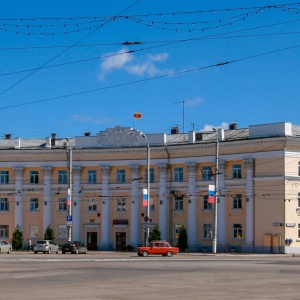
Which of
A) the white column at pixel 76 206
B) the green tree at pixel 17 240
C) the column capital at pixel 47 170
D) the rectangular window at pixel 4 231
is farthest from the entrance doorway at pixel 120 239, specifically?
the rectangular window at pixel 4 231

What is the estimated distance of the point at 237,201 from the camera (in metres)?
73.8

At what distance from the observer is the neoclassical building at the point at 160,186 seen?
70312 mm

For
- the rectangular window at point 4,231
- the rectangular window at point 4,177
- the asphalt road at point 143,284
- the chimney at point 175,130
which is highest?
the chimney at point 175,130

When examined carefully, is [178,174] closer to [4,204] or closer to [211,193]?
[211,193]

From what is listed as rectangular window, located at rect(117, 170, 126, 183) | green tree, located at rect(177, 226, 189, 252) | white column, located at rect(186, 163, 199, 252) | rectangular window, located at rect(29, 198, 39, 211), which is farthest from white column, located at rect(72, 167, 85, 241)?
white column, located at rect(186, 163, 199, 252)

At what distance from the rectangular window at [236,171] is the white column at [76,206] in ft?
55.2

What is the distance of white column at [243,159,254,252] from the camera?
235 ft

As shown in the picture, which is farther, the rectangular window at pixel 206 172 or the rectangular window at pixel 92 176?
the rectangular window at pixel 92 176

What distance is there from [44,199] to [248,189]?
22.3 metres

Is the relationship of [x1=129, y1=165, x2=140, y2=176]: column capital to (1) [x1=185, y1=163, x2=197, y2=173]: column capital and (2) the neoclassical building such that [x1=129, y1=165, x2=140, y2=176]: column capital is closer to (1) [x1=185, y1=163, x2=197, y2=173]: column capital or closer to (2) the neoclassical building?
(2) the neoclassical building

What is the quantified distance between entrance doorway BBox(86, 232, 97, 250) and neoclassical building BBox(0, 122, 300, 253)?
103 mm

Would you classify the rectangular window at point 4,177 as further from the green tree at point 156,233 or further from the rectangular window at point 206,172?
the rectangular window at point 206,172

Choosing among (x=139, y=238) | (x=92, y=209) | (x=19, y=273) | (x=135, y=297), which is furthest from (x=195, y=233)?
(x=135, y=297)

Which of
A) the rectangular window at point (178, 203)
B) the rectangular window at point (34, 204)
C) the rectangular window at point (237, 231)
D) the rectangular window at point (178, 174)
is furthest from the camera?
the rectangular window at point (34, 204)
